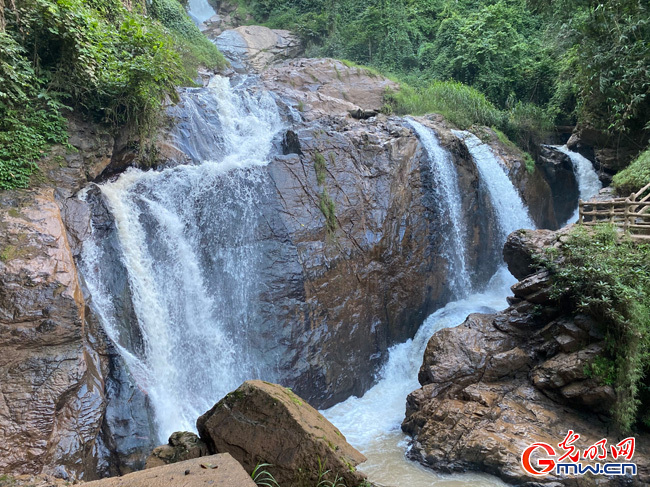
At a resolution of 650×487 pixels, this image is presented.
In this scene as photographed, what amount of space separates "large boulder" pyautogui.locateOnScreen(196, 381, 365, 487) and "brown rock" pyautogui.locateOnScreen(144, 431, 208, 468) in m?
0.12

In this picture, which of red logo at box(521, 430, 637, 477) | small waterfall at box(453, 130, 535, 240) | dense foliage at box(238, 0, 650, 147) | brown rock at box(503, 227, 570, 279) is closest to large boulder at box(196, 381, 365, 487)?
red logo at box(521, 430, 637, 477)

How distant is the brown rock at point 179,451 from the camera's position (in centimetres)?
452

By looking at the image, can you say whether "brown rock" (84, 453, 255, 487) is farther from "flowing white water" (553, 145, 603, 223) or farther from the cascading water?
"flowing white water" (553, 145, 603, 223)

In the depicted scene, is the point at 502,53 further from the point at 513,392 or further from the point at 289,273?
the point at 513,392

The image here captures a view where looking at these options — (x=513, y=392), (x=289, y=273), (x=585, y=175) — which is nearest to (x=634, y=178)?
(x=585, y=175)

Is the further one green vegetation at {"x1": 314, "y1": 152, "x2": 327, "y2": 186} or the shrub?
the shrub

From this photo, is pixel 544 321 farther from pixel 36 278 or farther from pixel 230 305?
pixel 36 278

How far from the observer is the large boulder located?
4134 mm

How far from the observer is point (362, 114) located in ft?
48.9

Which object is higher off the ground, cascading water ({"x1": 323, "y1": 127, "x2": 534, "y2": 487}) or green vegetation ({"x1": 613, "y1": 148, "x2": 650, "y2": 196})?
green vegetation ({"x1": 613, "y1": 148, "x2": 650, "y2": 196})

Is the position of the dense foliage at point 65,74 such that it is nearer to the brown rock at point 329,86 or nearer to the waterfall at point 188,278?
the waterfall at point 188,278

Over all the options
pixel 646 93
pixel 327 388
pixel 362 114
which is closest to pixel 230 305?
pixel 327 388

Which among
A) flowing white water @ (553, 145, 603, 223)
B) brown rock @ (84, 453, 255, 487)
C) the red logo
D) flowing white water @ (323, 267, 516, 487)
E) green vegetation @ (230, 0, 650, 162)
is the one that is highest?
green vegetation @ (230, 0, 650, 162)

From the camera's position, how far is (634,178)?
37.9 feet
